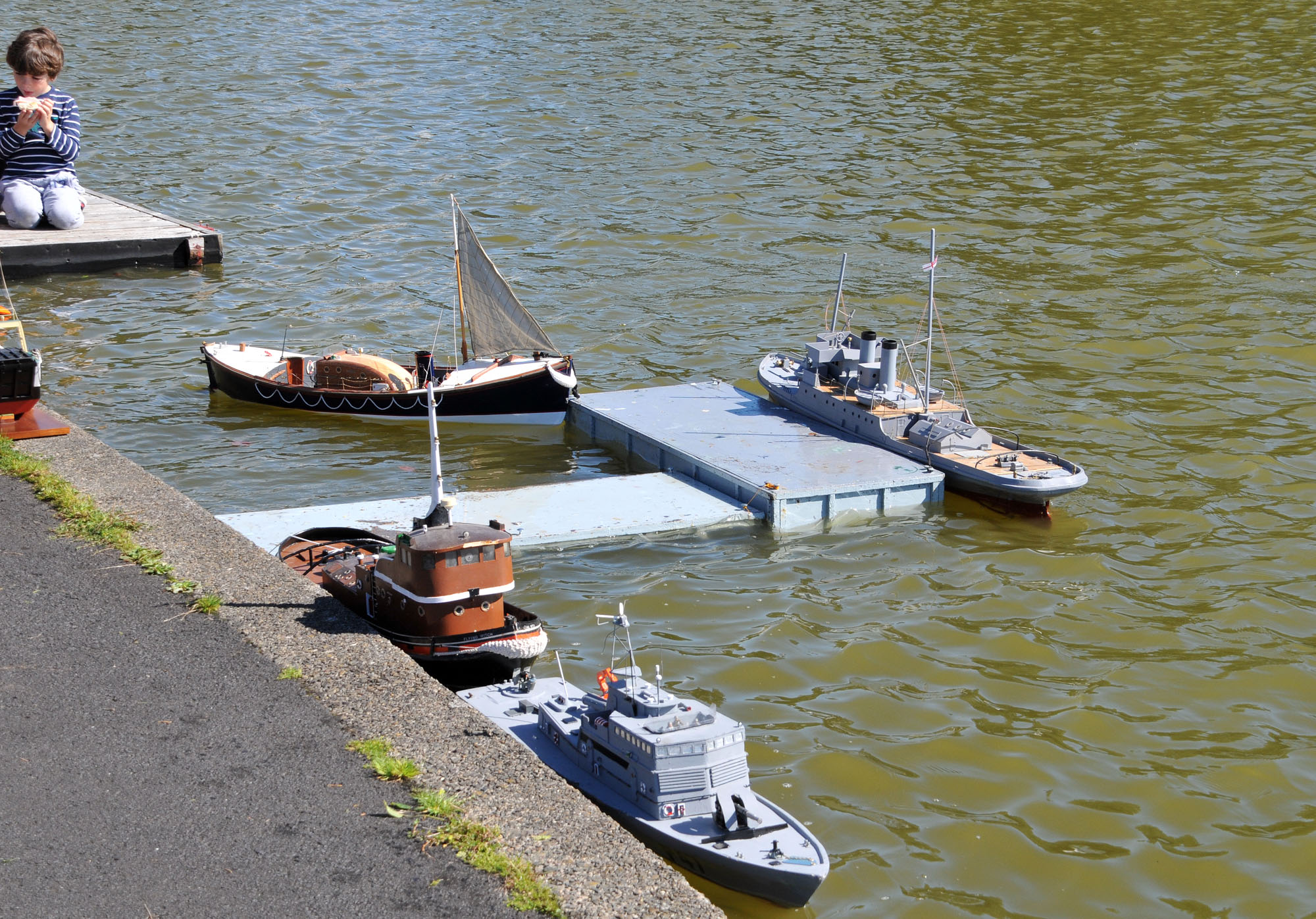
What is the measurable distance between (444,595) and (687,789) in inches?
171

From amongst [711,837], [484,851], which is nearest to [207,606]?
[484,851]

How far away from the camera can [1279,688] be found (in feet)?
69.2

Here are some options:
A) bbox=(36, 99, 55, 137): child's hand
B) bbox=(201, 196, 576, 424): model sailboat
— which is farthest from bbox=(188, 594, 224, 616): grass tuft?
bbox=(36, 99, 55, 137): child's hand

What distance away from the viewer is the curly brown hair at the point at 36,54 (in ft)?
91.5

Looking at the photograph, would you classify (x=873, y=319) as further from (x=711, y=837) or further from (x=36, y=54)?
(x=711, y=837)

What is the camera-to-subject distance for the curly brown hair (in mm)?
27891

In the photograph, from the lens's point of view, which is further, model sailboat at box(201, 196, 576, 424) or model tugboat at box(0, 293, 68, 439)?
model sailboat at box(201, 196, 576, 424)

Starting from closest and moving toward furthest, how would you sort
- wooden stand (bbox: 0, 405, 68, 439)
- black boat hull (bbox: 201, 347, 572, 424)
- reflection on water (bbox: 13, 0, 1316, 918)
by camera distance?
reflection on water (bbox: 13, 0, 1316, 918) < wooden stand (bbox: 0, 405, 68, 439) < black boat hull (bbox: 201, 347, 572, 424)

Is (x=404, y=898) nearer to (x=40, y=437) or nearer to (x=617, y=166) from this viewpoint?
(x=40, y=437)

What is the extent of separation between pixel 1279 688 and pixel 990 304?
20.9 metres

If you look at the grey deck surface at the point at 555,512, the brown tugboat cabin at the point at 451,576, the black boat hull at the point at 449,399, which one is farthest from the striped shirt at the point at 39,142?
the brown tugboat cabin at the point at 451,576

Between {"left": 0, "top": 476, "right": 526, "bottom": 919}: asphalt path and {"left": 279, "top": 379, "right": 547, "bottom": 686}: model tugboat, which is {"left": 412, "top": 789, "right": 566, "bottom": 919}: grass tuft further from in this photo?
{"left": 279, "top": 379, "right": 547, "bottom": 686}: model tugboat

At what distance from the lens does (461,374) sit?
3381cm

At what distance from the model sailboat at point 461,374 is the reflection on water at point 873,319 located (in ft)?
2.26
